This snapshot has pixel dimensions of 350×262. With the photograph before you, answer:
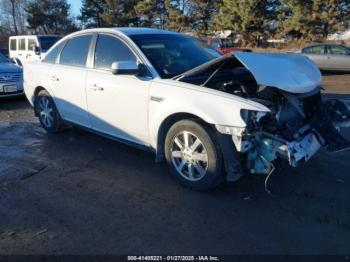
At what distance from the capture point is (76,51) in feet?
18.6

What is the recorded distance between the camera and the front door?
4551 mm

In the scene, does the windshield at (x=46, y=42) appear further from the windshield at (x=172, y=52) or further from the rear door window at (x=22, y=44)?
the windshield at (x=172, y=52)

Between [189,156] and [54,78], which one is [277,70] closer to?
[189,156]

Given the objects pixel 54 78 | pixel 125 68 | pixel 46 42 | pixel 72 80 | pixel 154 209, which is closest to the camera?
pixel 154 209

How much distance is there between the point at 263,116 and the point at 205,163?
0.80 m

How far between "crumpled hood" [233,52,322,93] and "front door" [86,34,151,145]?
123 centimetres

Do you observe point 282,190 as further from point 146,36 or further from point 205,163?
point 146,36

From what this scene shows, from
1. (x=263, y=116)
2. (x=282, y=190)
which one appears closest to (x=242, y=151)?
(x=263, y=116)

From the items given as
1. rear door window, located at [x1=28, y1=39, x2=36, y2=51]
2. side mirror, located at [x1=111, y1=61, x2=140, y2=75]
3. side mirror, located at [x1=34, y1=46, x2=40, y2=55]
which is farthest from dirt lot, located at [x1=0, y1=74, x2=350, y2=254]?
rear door window, located at [x1=28, y1=39, x2=36, y2=51]

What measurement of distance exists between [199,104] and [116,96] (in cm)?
134

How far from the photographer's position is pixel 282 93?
4129mm

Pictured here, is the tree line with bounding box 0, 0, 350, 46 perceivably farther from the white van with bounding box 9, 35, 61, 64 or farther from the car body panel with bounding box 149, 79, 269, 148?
the car body panel with bounding box 149, 79, 269, 148

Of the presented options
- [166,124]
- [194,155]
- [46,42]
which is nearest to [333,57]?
[46,42]

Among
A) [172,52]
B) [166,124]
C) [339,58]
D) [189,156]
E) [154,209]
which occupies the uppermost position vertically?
[172,52]
